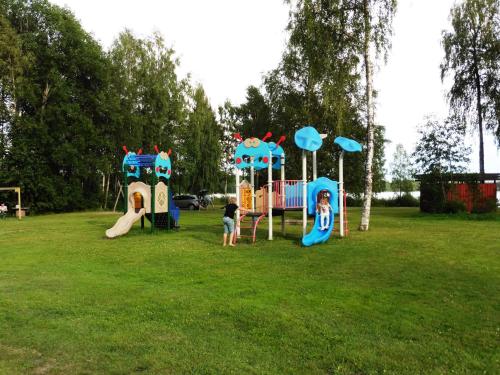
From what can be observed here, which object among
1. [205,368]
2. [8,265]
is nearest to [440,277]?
[205,368]

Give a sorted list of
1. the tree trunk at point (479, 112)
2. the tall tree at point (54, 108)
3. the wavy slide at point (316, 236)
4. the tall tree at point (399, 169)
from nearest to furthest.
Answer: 1. the wavy slide at point (316, 236)
2. the tree trunk at point (479, 112)
3. the tall tree at point (54, 108)
4. the tall tree at point (399, 169)

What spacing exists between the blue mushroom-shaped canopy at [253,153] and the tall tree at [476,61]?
20867 mm

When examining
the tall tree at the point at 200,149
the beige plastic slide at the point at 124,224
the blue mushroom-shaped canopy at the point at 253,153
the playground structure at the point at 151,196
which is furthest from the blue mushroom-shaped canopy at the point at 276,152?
the tall tree at the point at 200,149

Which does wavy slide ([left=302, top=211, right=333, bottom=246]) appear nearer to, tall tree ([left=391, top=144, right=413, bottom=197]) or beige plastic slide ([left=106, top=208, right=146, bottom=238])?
beige plastic slide ([left=106, top=208, right=146, bottom=238])

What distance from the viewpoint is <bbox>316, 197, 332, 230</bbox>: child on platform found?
13109 mm

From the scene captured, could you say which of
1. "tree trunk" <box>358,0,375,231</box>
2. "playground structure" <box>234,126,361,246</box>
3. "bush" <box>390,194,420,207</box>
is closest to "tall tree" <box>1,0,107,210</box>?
"playground structure" <box>234,126,361,246</box>

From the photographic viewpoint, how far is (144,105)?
126 ft

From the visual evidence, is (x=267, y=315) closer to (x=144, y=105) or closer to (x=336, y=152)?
(x=336, y=152)

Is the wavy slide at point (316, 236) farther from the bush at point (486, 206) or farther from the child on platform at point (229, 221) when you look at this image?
the bush at point (486, 206)

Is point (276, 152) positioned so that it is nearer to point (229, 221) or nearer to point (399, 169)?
point (229, 221)

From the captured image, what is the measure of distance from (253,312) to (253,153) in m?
8.85

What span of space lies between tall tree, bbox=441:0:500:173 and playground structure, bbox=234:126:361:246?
18.6 metres

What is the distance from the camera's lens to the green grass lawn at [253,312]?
4.30 metres

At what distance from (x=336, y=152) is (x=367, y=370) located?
89.3 feet
